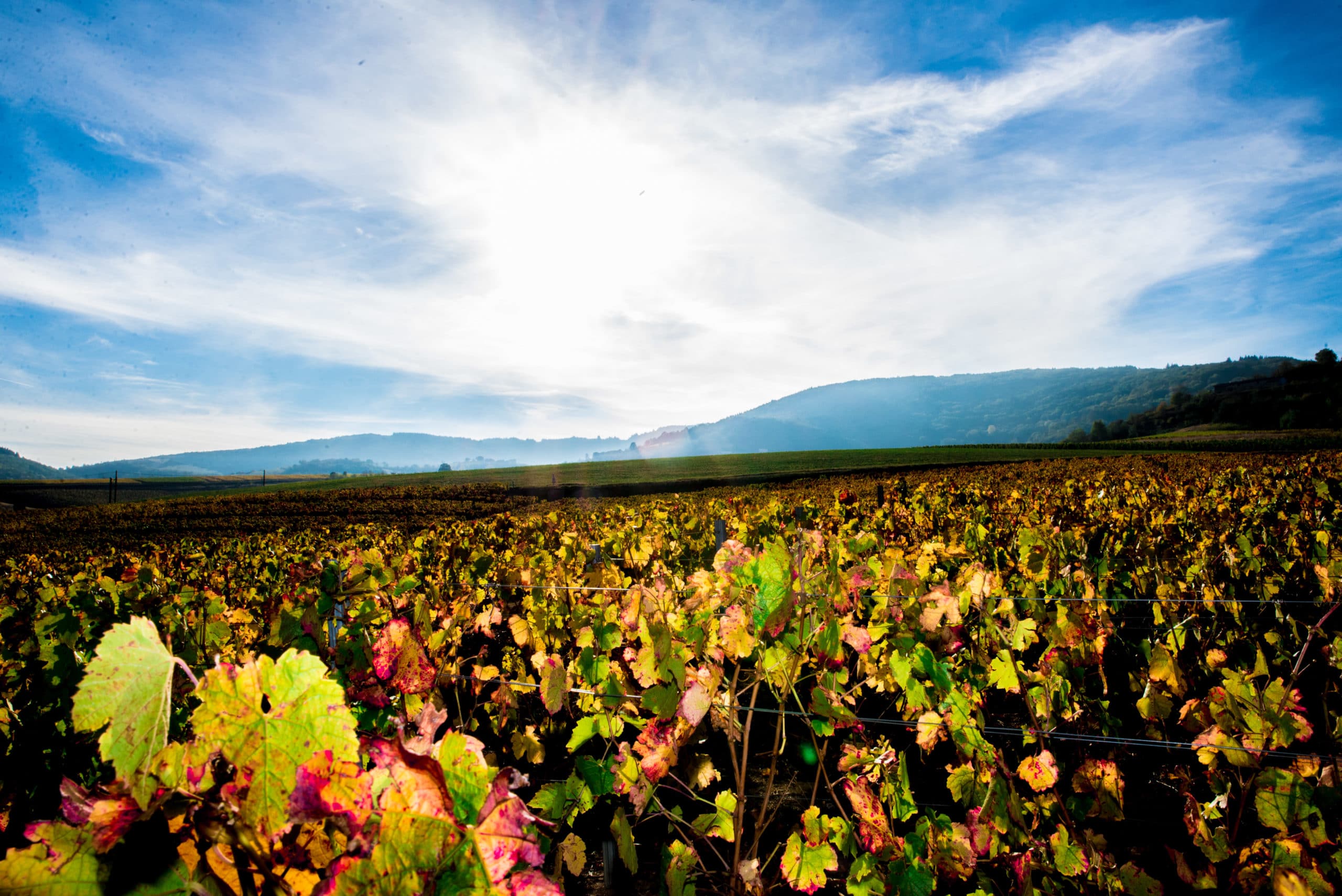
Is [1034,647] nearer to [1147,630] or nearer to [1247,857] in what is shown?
[1147,630]

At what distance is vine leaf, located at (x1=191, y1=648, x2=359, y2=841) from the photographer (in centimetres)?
70

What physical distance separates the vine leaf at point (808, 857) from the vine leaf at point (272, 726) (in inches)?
58.6

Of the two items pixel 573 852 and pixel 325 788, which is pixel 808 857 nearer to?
pixel 573 852

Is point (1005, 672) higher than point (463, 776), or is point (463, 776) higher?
point (463, 776)

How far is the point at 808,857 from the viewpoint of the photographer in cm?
181

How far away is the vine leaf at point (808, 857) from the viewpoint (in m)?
1.79

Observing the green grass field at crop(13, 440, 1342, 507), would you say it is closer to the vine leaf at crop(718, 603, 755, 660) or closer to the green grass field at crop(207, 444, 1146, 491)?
the green grass field at crop(207, 444, 1146, 491)

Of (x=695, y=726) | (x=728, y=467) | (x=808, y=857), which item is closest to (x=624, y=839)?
(x=695, y=726)

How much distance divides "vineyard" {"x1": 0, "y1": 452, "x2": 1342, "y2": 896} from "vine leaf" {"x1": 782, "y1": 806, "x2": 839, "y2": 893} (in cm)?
1

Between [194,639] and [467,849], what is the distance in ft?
9.00

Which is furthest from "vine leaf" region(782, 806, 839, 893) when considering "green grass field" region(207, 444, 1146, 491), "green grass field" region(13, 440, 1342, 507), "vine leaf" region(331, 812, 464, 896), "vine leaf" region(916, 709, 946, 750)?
"green grass field" region(207, 444, 1146, 491)

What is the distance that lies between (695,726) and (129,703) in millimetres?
1637

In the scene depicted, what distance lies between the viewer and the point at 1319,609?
377cm

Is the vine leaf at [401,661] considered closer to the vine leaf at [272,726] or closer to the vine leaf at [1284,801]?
the vine leaf at [272,726]
